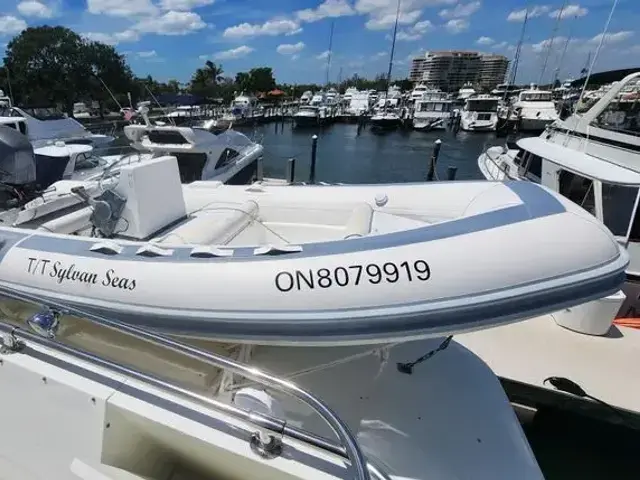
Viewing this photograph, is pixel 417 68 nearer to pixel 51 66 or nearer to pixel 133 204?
pixel 51 66

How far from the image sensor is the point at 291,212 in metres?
2.98

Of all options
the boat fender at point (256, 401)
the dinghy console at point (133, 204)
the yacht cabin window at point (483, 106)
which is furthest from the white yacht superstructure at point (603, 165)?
the yacht cabin window at point (483, 106)

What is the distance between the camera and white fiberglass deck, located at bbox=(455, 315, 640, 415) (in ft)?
9.39

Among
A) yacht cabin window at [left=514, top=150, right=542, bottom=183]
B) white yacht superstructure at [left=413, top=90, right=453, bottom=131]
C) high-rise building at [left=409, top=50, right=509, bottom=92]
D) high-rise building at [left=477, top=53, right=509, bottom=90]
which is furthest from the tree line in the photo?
high-rise building at [left=477, top=53, right=509, bottom=90]

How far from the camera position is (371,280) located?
166 cm

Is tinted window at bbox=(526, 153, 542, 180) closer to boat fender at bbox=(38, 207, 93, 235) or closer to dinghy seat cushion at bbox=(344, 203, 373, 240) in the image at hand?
dinghy seat cushion at bbox=(344, 203, 373, 240)

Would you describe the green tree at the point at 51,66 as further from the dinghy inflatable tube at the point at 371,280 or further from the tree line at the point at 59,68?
the dinghy inflatable tube at the point at 371,280

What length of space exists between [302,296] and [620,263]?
1360 mm

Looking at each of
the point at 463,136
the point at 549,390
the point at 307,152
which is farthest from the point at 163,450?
the point at 463,136

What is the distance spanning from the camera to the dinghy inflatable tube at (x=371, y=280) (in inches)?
63.2

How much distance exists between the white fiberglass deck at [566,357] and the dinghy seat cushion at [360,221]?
1455mm

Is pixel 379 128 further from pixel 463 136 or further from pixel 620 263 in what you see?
pixel 620 263

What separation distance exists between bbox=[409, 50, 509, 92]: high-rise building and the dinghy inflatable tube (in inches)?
2794

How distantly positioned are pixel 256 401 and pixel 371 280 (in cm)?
70
